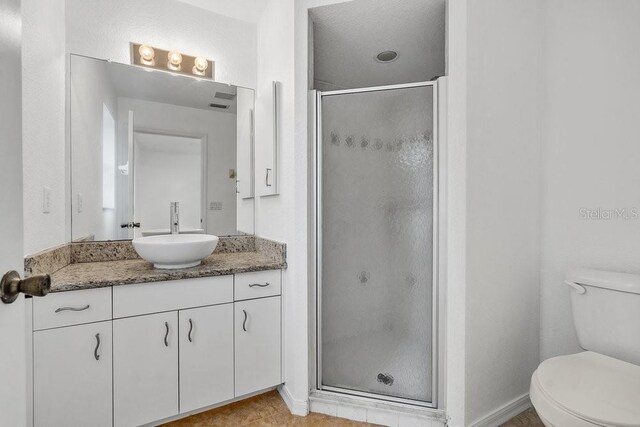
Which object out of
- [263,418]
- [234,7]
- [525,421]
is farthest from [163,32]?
[525,421]

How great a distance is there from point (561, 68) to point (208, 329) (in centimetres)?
245

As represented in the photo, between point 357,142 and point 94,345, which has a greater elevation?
point 357,142

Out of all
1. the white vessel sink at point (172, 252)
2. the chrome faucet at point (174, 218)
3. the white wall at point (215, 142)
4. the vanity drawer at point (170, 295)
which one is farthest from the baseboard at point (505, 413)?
the chrome faucet at point (174, 218)

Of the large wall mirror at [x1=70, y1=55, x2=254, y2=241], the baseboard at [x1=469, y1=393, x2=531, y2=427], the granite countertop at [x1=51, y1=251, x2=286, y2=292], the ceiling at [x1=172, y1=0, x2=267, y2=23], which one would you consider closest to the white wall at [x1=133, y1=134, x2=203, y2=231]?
the large wall mirror at [x1=70, y1=55, x2=254, y2=241]

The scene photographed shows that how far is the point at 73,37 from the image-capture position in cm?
181

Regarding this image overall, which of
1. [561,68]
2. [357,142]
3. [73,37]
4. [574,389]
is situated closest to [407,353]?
[574,389]

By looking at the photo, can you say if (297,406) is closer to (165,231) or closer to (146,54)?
(165,231)

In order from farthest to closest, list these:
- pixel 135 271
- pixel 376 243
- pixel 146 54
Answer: pixel 146 54 < pixel 376 243 < pixel 135 271

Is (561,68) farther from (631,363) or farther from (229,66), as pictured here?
(229,66)

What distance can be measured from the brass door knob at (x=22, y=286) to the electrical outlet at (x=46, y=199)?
3.67ft

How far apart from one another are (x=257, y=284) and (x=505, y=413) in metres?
1.51

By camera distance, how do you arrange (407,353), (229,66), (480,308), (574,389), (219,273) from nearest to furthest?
(574,389), (480,308), (219,273), (407,353), (229,66)

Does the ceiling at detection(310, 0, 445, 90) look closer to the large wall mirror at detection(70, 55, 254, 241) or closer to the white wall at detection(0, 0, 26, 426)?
the large wall mirror at detection(70, 55, 254, 241)

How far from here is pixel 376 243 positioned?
1.83 metres
